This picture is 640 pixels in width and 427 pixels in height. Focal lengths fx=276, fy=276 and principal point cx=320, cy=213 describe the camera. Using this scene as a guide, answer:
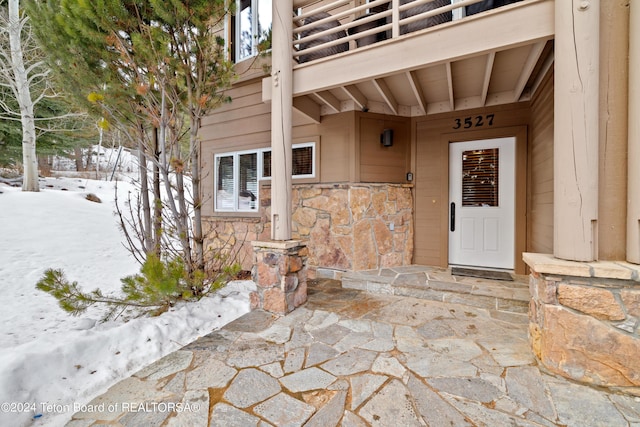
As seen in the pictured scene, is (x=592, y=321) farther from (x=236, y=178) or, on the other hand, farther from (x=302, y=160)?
(x=236, y=178)

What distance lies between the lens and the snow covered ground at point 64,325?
66.4 inches

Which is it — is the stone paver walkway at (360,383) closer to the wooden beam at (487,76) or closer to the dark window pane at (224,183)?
the wooden beam at (487,76)

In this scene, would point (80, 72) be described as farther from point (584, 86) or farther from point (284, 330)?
point (584, 86)

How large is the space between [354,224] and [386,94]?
1.74m

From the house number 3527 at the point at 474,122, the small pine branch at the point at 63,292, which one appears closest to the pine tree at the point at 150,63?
the small pine branch at the point at 63,292

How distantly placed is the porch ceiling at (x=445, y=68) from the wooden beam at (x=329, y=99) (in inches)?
0.5

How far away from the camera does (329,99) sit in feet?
12.2

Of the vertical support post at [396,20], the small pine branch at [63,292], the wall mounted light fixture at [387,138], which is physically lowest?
the small pine branch at [63,292]

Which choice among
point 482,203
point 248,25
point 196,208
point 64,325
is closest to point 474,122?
point 482,203

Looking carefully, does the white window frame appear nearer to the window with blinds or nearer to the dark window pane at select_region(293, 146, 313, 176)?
the dark window pane at select_region(293, 146, 313, 176)

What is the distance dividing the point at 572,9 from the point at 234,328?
3554 millimetres

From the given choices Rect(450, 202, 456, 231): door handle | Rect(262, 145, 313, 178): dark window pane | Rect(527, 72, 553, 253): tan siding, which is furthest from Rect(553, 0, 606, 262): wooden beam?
Rect(262, 145, 313, 178): dark window pane

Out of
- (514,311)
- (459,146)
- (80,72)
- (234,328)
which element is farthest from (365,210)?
(80,72)

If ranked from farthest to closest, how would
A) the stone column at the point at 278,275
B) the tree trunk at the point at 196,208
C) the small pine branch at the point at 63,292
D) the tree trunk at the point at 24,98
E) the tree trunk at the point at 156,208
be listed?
the tree trunk at the point at 24,98
the tree trunk at the point at 196,208
the tree trunk at the point at 156,208
the stone column at the point at 278,275
the small pine branch at the point at 63,292
